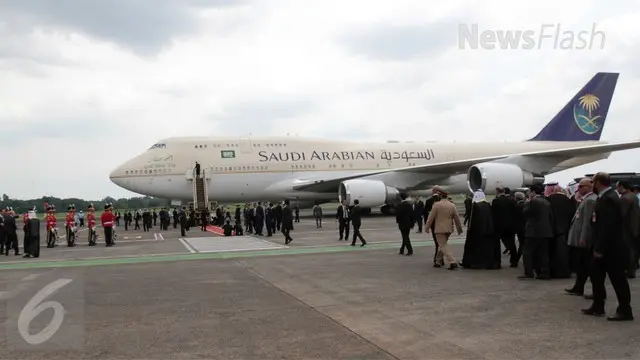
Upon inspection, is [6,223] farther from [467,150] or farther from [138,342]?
[467,150]

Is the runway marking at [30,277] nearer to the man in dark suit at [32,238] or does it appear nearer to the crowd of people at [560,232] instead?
the man in dark suit at [32,238]

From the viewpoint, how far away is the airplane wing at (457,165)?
25859 mm

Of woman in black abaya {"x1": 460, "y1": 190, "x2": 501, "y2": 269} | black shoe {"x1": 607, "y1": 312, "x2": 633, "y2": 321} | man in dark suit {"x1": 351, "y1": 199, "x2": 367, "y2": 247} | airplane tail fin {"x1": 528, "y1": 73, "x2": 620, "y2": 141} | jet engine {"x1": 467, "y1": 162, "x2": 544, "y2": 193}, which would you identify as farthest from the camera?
airplane tail fin {"x1": 528, "y1": 73, "x2": 620, "y2": 141}

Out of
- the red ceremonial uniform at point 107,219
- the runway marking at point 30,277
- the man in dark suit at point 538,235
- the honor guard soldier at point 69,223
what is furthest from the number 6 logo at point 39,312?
the honor guard soldier at point 69,223

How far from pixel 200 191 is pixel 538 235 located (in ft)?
68.3

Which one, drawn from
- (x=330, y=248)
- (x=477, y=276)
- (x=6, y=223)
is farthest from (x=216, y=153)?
(x=477, y=276)

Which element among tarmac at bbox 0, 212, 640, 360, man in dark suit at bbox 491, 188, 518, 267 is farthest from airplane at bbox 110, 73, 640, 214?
tarmac at bbox 0, 212, 640, 360

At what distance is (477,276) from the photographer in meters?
9.29

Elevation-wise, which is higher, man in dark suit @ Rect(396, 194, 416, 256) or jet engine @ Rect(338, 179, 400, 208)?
jet engine @ Rect(338, 179, 400, 208)

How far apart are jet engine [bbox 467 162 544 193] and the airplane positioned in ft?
0.14

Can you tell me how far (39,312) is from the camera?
23.1ft

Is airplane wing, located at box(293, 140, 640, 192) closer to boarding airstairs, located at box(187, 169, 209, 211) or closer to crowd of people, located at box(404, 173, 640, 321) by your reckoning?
boarding airstairs, located at box(187, 169, 209, 211)

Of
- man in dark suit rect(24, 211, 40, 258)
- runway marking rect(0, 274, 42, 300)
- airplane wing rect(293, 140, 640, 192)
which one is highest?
airplane wing rect(293, 140, 640, 192)

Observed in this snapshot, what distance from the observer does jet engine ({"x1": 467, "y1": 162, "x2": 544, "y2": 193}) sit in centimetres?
2484
